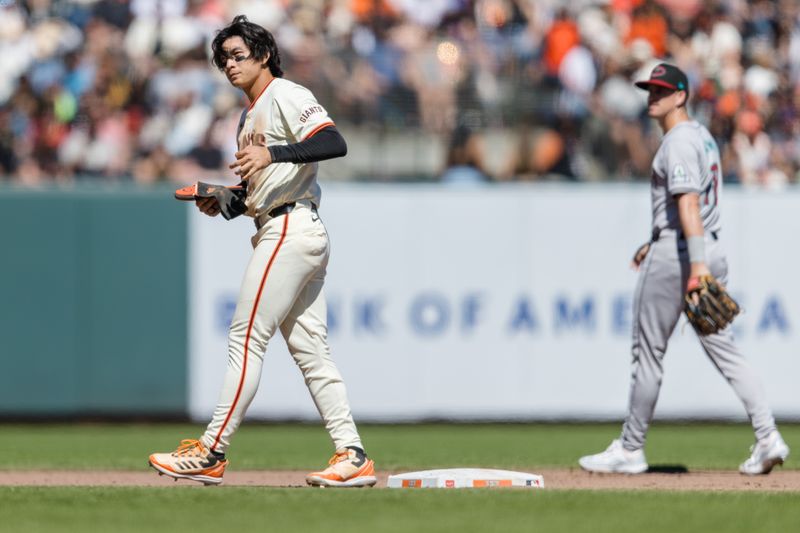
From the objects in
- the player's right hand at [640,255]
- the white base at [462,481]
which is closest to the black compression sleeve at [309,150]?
the white base at [462,481]

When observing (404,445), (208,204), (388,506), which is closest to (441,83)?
(404,445)

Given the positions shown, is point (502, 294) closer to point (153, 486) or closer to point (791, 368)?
point (791, 368)

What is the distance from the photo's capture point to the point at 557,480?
23.4ft

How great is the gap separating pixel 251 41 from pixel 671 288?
250 cm

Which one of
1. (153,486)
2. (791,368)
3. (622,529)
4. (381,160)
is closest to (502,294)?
(381,160)

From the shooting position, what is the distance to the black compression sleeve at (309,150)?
19.6ft

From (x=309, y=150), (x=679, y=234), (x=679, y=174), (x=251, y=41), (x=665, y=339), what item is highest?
(x=251, y=41)

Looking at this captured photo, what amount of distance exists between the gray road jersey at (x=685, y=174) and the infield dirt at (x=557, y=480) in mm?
1254

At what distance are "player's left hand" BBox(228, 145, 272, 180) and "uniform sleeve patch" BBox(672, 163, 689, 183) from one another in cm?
217

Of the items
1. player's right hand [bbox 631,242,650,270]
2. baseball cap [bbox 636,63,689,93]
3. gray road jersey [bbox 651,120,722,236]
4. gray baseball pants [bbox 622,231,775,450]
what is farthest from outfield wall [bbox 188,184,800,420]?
baseball cap [bbox 636,63,689,93]

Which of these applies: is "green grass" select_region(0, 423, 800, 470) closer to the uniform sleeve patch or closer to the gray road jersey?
the gray road jersey

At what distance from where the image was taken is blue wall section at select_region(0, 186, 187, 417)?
11320 millimetres

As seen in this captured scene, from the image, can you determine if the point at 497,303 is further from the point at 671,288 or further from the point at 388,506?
the point at 388,506

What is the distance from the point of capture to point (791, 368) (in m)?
11.2
